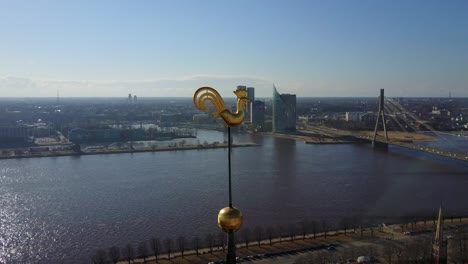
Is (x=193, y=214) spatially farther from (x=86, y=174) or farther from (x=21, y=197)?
(x=86, y=174)

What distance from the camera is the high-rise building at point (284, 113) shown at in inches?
610

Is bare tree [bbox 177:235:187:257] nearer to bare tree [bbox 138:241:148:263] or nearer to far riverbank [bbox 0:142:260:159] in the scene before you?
bare tree [bbox 138:241:148:263]

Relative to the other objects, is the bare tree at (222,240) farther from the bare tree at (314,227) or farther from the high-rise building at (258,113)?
the high-rise building at (258,113)

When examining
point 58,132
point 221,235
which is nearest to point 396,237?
point 221,235

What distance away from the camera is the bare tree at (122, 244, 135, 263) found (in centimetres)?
370

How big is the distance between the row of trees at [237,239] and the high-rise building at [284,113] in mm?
10698

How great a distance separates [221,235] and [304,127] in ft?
43.7

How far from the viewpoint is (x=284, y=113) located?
15.8 m

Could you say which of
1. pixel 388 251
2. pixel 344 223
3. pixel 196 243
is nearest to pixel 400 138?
pixel 344 223

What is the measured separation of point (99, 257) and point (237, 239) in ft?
Result: 3.85

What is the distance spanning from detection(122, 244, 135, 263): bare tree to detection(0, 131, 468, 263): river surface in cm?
25

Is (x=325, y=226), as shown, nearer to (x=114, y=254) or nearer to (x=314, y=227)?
(x=314, y=227)

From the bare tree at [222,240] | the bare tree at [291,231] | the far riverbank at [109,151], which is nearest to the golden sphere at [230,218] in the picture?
the bare tree at [222,240]

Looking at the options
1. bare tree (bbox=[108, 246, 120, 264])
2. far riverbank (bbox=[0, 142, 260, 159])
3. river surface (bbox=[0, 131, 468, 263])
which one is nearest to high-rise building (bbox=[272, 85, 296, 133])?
far riverbank (bbox=[0, 142, 260, 159])
